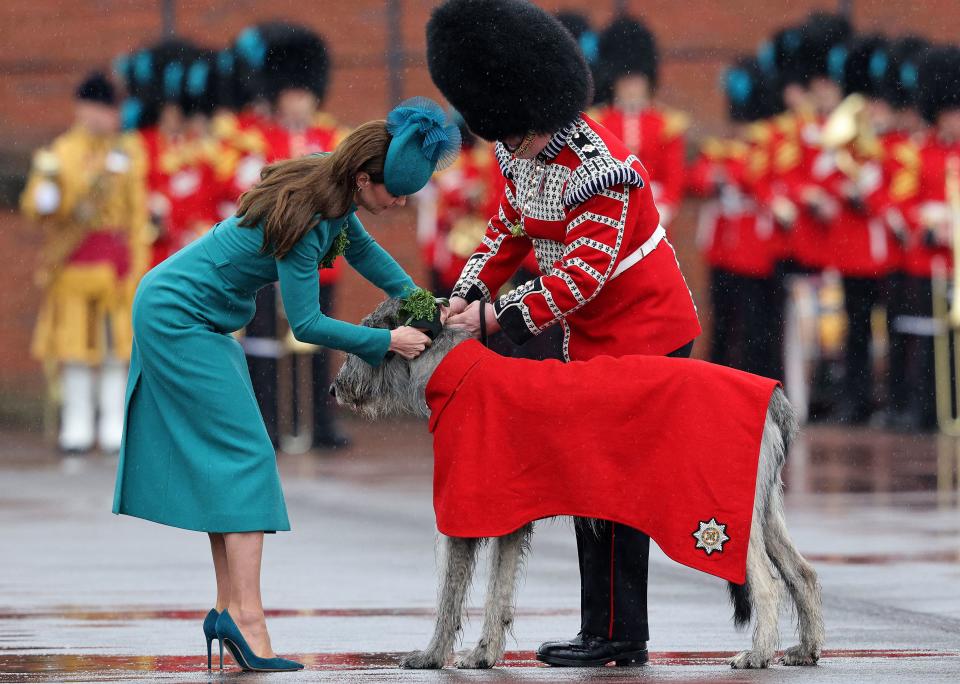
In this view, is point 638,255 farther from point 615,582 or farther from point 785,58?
point 785,58

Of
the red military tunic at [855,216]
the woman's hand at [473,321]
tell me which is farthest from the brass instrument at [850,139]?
the woman's hand at [473,321]

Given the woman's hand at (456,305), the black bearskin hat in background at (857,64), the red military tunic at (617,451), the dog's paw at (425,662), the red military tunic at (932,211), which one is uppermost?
the black bearskin hat in background at (857,64)

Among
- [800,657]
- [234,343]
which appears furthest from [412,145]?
[800,657]

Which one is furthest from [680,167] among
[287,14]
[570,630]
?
[570,630]

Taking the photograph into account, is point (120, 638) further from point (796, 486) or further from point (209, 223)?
point (209, 223)

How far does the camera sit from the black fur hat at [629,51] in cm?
1595

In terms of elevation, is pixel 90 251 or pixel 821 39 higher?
pixel 821 39

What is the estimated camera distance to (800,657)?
21.3 feet

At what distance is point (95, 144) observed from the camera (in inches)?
583

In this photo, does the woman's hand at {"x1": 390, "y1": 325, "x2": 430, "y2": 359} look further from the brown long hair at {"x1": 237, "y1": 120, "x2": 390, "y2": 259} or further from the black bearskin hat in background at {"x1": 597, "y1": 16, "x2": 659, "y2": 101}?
the black bearskin hat in background at {"x1": 597, "y1": 16, "x2": 659, "y2": 101}

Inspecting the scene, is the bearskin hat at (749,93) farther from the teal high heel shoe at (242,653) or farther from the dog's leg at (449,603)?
the teal high heel shoe at (242,653)

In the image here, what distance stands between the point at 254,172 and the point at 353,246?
820 centimetres

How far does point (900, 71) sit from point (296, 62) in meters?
4.96

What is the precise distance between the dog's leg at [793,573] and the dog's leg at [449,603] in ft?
2.84
